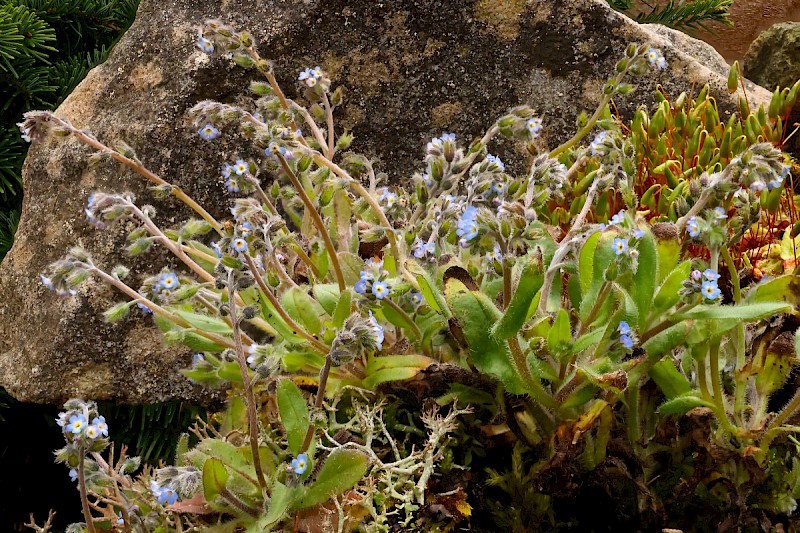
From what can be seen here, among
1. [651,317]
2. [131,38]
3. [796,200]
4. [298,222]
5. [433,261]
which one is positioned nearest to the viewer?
[651,317]

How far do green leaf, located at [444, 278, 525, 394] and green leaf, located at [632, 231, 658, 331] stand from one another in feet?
0.71

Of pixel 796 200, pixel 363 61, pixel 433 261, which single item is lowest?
pixel 796 200

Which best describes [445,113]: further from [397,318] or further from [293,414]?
[293,414]

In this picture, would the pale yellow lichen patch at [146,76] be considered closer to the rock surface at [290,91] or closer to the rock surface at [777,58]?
the rock surface at [290,91]

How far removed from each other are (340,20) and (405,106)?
11.7 inches

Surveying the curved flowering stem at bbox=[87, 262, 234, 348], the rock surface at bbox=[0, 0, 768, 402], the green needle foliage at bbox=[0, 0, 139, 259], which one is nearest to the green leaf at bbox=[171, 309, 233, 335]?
the curved flowering stem at bbox=[87, 262, 234, 348]

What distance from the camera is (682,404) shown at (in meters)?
1.05

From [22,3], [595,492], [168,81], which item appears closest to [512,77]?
[168,81]

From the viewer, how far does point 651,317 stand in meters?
1.13

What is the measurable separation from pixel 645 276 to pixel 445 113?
1088mm

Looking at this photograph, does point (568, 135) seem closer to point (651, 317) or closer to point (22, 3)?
point (651, 317)

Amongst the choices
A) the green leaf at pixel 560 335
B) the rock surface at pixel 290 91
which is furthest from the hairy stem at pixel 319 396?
the rock surface at pixel 290 91

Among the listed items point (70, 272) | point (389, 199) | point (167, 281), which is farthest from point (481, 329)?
point (70, 272)

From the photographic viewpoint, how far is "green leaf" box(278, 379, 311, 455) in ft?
3.43
